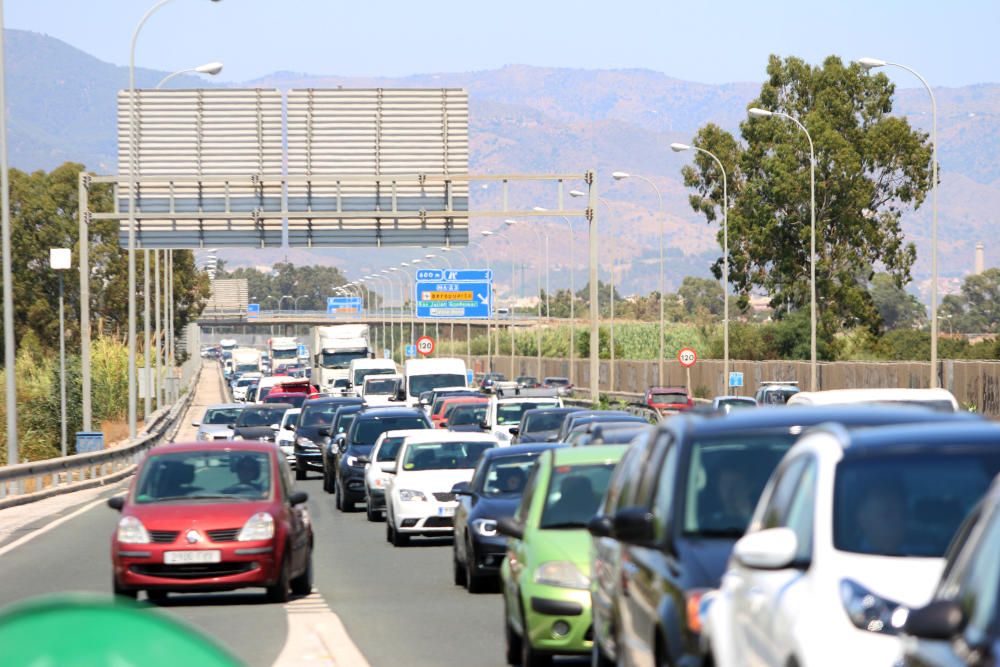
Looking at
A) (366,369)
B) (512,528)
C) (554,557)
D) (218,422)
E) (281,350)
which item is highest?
(512,528)

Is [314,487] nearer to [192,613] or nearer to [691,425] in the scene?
[192,613]

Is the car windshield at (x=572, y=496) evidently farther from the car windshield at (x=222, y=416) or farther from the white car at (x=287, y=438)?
the car windshield at (x=222, y=416)

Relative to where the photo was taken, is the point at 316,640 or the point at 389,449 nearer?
the point at 316,640

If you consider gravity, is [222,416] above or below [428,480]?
below

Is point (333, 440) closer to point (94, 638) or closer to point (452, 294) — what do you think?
point (94, 638)

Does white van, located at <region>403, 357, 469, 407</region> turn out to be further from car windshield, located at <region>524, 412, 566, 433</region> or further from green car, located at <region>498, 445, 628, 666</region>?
green car, located at <region>498, 445, 628, 666</region>

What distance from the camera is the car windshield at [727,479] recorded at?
935 cm

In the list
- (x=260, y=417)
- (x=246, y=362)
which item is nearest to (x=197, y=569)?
(x=260, y=417)

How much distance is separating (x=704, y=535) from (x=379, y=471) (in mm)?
20654

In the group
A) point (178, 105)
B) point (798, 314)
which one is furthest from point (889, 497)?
point (798, 314)

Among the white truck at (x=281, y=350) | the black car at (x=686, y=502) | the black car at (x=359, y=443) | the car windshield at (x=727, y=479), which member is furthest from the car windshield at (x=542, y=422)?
the white truck at (x=281, y=350)

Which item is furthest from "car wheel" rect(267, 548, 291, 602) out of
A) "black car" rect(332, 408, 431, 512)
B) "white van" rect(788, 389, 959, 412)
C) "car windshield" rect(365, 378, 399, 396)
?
"car windshield" rect(365, 378, 399, 396)

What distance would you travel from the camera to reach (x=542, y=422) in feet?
110

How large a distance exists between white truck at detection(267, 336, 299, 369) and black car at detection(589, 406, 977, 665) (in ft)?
399
